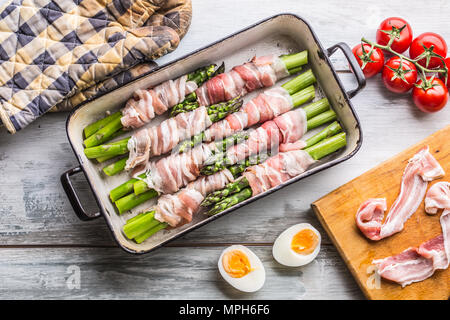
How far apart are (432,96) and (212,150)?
1.34 m

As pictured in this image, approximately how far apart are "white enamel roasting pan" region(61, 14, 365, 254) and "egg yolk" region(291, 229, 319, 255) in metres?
0.37

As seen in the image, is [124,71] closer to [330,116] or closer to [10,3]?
[10,3]

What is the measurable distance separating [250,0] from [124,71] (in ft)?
3.05

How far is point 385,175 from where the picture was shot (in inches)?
99.6

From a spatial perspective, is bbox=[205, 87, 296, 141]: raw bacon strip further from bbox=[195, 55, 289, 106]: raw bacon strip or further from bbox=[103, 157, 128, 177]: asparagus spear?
bbox=[103, 157, 128, 177]: asparagus spear

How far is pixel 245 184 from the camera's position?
245 centimetres

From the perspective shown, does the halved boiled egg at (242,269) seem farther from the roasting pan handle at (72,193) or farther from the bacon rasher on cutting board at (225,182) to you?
the roasting pan handle at (72,193)

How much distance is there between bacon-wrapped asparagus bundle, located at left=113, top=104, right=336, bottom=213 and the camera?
2451 mm

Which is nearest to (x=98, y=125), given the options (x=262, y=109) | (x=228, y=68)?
(x=228, y=68)

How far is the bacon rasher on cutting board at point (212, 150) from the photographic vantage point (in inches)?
96.6

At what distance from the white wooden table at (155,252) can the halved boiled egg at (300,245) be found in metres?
0.13

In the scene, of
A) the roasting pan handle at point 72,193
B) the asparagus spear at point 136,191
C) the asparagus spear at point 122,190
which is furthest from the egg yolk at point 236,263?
the roasting pan handle at point 72,193

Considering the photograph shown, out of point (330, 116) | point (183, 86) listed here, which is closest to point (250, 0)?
point (183, 86)

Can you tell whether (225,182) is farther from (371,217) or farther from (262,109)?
(371,217)
